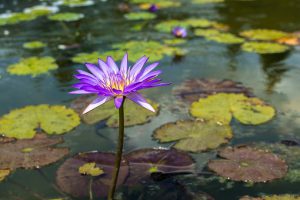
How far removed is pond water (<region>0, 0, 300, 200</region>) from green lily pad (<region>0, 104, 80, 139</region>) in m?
0.11

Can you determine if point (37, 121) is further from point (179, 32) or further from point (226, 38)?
point (226, 38)

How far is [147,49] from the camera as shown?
4.78 metres

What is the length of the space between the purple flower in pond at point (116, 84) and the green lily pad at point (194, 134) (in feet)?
3.15

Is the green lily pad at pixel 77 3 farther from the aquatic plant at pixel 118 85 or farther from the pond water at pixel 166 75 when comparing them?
the aquatic plant at pixel 118 85

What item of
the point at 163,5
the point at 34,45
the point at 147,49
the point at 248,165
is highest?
the point at 163,5

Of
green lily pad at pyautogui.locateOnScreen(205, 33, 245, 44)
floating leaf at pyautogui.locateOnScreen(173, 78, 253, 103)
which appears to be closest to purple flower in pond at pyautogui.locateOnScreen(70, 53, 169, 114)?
floating leaf at pyautogui.locateOnScreen(173, 78, 253, 103)

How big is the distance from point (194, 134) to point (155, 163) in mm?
458

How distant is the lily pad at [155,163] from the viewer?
8.43ft

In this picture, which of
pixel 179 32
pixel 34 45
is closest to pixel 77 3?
pixel 34 45

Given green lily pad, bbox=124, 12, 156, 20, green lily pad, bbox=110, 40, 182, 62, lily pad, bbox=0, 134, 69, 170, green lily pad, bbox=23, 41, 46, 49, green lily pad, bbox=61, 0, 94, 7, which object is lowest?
lily pad, bbox=0, 134, 69, 170

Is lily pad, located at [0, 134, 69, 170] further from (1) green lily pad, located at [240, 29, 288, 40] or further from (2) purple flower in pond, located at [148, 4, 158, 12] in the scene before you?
(2) purple flower in pond, located at [148, 4, 158, 12]

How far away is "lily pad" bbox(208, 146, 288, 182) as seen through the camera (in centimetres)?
251

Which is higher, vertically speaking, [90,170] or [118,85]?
[118,85]

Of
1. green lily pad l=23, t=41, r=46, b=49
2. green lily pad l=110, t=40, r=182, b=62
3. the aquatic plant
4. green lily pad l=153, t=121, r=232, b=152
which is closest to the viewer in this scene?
the aquatic plant
